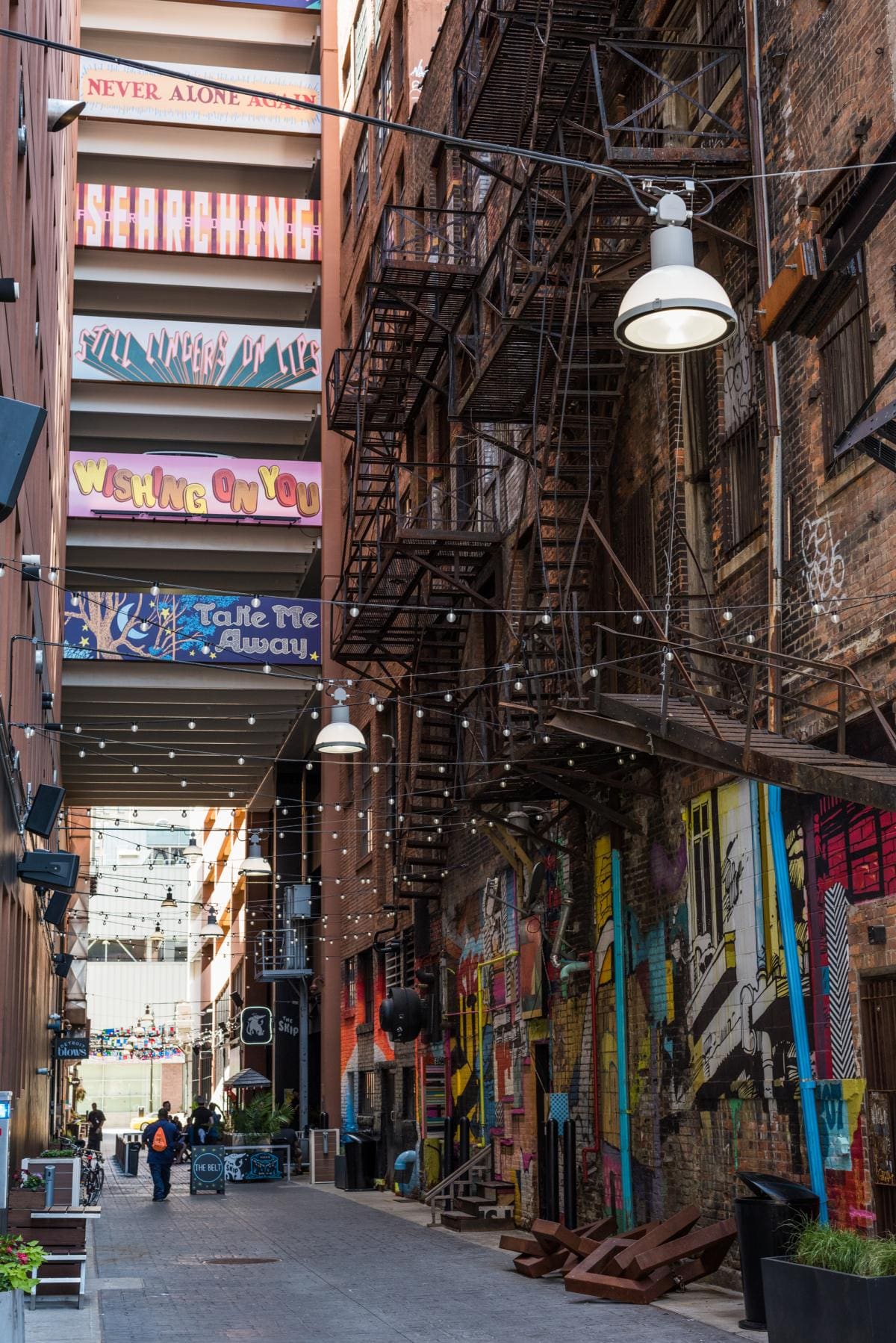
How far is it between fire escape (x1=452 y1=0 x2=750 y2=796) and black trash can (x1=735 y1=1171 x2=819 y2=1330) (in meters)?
4.03

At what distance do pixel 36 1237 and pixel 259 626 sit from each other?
21085 mm

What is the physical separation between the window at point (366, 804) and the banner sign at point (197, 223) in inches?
495

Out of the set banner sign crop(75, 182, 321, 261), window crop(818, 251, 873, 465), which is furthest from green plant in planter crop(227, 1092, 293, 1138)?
window crop(818, 251, 873, 465)

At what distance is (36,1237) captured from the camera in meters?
13.1

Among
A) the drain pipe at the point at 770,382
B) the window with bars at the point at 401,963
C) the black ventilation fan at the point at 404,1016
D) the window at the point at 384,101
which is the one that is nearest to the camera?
the drain pipe at the point at 770,382

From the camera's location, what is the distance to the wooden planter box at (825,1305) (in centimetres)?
775

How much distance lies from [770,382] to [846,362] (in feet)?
3.57

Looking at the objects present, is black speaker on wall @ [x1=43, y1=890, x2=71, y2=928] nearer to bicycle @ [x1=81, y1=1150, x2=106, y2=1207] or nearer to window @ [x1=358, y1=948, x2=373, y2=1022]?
bicycle @ [x1=81, y1=1150, x2=106, y2=1207]

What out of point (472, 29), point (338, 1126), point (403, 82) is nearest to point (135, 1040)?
point (338, 1126)

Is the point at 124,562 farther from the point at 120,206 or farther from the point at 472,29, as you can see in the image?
the point at 472,29

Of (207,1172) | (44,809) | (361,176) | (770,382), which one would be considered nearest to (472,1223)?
(44,809)

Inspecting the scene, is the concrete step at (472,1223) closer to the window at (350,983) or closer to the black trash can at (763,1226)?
the black trash can at (763,1226)

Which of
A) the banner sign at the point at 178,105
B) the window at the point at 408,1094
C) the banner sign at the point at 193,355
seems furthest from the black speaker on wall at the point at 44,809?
the banner sign at the point at 178,105

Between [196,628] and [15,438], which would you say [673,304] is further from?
[196,628]
